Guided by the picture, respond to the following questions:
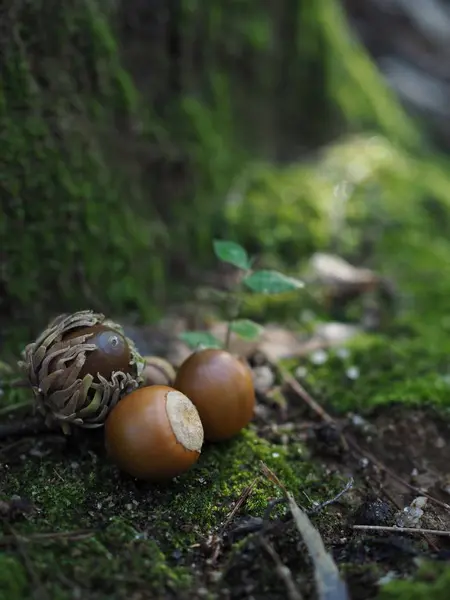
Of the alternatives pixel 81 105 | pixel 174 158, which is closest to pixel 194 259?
pixel 174 158

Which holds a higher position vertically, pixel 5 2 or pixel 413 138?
pixel 5 2

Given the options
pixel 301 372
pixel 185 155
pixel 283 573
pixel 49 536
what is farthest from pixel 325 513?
pixel 185 155

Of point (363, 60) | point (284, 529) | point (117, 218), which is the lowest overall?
point (284, 529)

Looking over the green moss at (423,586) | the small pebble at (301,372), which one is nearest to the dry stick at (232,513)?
the green moss at (423,586)

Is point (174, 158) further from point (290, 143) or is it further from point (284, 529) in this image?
point (284, 529)

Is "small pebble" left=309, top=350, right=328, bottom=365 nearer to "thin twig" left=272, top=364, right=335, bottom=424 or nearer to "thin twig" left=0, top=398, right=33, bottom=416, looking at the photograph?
"thin twig" left=272, top=364, right=335, bottom=424

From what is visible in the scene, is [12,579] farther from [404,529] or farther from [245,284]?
[245,284]
